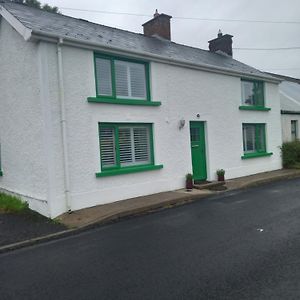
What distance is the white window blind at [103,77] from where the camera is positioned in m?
9.77

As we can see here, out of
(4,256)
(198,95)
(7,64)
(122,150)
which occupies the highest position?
(7,64)

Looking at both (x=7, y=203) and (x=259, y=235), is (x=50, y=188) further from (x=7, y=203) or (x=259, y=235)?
(x=259, y=235)

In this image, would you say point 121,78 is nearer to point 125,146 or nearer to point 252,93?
point 125,146

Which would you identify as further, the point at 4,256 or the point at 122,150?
the point at 122,150

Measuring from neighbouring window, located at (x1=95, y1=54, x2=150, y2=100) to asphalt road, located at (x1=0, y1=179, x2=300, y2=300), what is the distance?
4.16 m

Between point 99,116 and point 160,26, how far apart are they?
28.9ft

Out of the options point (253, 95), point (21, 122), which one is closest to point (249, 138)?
point (253, 95)

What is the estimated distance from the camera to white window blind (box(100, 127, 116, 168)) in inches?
383

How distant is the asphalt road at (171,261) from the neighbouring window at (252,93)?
8.05m

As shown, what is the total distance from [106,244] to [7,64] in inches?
274

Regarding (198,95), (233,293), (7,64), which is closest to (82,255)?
(233,293)

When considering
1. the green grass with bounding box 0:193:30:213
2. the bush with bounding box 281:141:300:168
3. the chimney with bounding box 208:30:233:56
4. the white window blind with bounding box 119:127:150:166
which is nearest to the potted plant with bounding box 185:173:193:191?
the white window blind with bounding box 119:127:150:166

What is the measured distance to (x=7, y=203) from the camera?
9297mm

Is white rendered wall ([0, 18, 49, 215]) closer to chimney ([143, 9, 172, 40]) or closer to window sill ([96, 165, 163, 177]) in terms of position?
window sill ([96, 165, 163, 177])
